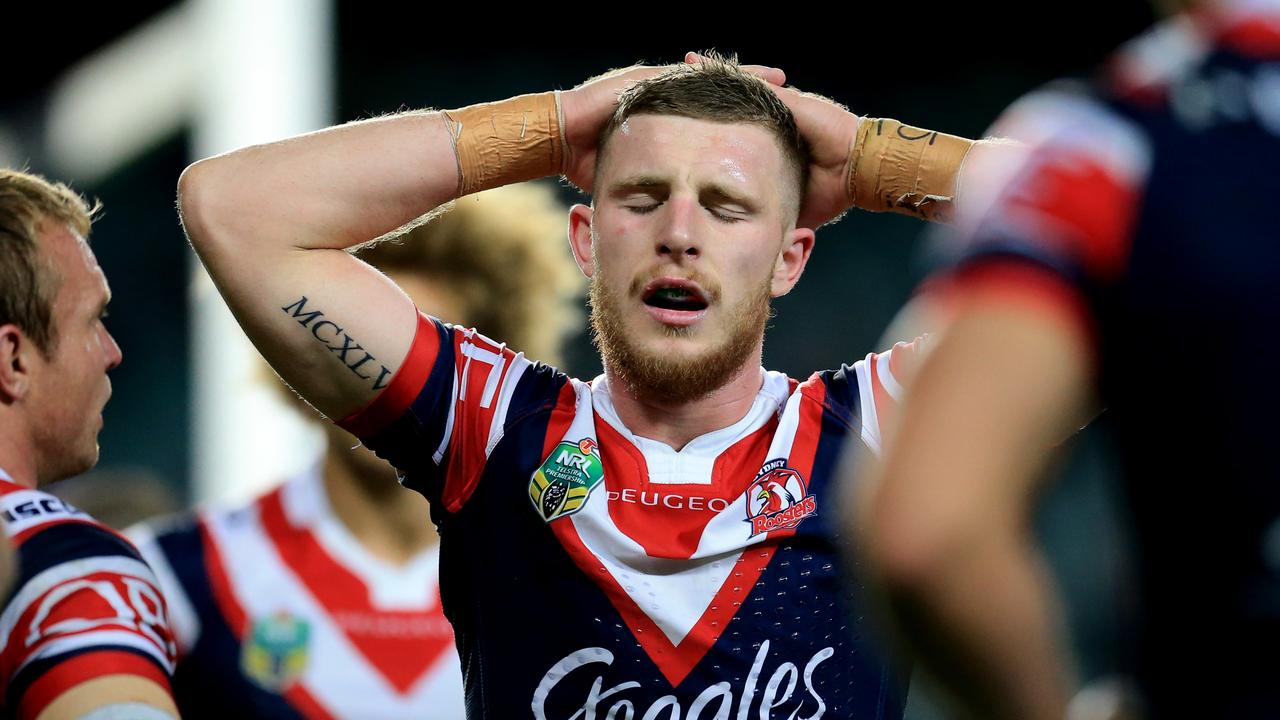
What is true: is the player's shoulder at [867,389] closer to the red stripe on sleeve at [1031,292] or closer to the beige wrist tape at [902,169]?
the beige wrist tape at [902,169]

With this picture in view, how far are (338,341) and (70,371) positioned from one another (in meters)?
0.48

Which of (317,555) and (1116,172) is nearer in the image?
(1116,172)

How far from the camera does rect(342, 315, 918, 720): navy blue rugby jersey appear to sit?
246cm

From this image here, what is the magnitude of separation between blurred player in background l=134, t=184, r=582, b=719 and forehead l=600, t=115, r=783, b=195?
1504 mm

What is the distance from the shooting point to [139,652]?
217cm

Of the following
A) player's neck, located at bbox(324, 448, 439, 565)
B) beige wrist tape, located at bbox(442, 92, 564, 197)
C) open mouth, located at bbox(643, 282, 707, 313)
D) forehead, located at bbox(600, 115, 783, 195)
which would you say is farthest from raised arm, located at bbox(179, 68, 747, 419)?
player's neck, located at bbox(324, 448, 439, 565)

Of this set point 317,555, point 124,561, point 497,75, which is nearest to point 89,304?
point 124,561

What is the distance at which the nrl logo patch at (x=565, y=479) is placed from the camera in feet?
8.39

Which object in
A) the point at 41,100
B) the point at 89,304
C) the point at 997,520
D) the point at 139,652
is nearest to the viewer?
the point at 997,520

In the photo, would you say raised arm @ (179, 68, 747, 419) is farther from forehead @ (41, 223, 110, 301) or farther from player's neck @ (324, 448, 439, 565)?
player's neck @ (324, 448, 439, 565)

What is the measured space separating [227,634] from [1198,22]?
3131mm

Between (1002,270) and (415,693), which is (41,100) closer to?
(415,693)

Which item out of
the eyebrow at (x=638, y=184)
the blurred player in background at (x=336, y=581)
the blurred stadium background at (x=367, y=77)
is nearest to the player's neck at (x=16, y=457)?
the eyebrow at (x=638, y=184)

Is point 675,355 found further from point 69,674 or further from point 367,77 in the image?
point 367,77
